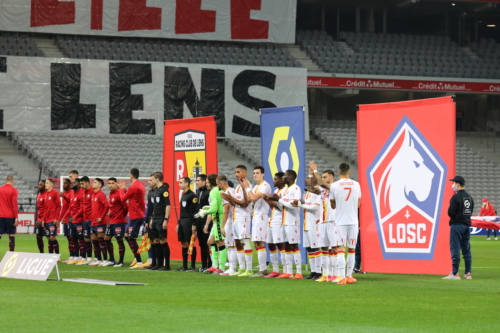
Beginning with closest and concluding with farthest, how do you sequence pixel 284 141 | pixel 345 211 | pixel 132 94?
1. pixel 345 211
2. pixel 284 141
3. pixel 132 94

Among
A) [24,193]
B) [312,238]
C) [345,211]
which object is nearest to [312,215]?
[312,238]

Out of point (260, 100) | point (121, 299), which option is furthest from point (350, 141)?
point (121, 299)

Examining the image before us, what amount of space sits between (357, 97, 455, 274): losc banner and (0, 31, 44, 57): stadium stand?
28993 mm

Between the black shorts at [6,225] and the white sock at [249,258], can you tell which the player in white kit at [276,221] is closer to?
the white sock at [249,258]

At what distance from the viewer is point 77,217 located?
1992cm

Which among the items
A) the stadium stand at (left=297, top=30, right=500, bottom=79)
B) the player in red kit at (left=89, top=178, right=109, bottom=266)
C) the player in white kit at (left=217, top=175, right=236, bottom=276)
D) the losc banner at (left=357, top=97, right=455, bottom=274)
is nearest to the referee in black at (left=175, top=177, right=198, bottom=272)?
the player in white kit at (left=217, top=175, right=236, bottom=276)

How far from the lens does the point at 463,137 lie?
5278cm

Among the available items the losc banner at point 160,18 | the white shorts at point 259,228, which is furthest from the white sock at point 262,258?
the losc banner at point 160,18

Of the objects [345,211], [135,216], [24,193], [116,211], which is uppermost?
[24,193]

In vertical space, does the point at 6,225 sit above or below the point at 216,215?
below

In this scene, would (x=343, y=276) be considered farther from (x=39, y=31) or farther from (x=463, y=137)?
(x=463, y=137)

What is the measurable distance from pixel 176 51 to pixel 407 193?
31.6 meters

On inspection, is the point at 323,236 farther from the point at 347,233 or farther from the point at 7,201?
the point at 7,201

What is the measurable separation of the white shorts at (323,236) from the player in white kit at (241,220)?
1713 mm
